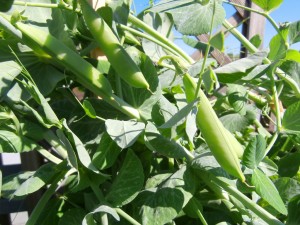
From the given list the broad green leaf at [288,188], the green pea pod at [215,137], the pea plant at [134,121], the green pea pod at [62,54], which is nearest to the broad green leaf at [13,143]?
the pea plant at [134,121]

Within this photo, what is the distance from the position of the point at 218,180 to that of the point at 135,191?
95 millimetres

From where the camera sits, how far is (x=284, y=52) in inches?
19.4

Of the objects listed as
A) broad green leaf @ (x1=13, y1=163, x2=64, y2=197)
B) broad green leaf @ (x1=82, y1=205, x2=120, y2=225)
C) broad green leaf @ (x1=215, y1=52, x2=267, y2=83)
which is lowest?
broad green leaf @ (x1=82, y1=205, x2=120, y2=225)

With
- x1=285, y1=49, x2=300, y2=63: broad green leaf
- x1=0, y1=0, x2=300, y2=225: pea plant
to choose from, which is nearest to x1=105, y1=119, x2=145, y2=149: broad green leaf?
x1=0, y1=0, x2=300, y2=225: pea plant

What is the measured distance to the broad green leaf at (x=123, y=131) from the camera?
43cm

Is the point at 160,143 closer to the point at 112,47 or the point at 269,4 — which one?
the point at 112,47

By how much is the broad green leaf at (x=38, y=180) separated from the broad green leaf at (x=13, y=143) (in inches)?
1.3

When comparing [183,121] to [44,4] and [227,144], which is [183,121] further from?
[44,4]

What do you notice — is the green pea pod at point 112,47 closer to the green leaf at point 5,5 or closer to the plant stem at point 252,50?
the green leaf at point 5,5

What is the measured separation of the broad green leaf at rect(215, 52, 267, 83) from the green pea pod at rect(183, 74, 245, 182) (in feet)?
0.16

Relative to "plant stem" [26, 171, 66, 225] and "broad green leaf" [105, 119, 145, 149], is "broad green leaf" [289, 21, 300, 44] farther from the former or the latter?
"plant stem" [26, 171, 66, 225]

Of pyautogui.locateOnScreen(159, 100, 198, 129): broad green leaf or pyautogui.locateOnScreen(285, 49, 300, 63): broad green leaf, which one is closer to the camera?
pyautogui.locateOnScreen(159, 100, 198, 129): broad green leaf

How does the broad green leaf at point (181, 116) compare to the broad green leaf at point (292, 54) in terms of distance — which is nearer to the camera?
the broad green leaf at point (181, 116)

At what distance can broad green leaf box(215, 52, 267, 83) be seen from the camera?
44 cm
